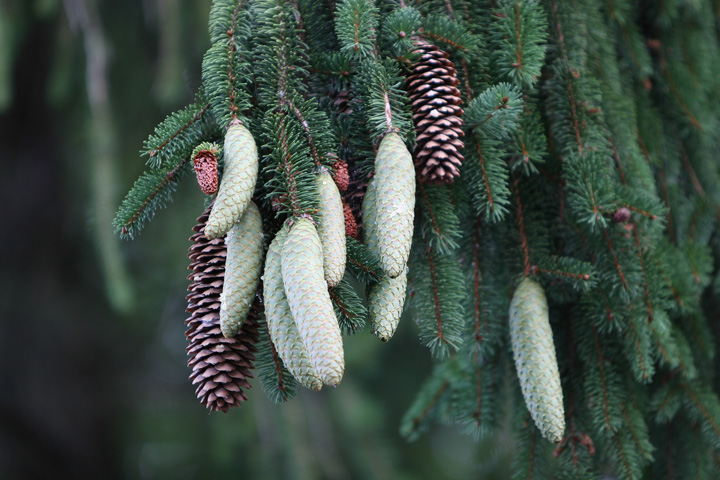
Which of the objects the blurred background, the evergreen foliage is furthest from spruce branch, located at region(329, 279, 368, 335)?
the blurred background

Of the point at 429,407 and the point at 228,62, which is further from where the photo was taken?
the point at 429,407

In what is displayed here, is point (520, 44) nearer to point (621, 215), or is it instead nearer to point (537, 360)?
point (621, 215)

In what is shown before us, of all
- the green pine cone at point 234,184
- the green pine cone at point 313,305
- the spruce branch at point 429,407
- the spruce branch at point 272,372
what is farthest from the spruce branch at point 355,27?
the spruce branch at point 429,407

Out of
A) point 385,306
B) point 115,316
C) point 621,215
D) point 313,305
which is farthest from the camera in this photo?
point 115,316

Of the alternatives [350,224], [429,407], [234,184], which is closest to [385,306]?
[350,224]

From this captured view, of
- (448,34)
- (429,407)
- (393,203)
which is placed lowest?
(429,407)

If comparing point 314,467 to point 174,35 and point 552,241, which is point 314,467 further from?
point 174,35

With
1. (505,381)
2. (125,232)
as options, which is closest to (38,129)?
(125,232)

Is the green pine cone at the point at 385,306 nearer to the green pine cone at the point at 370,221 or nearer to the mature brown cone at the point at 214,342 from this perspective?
the green pine cone at the point at 370,221
